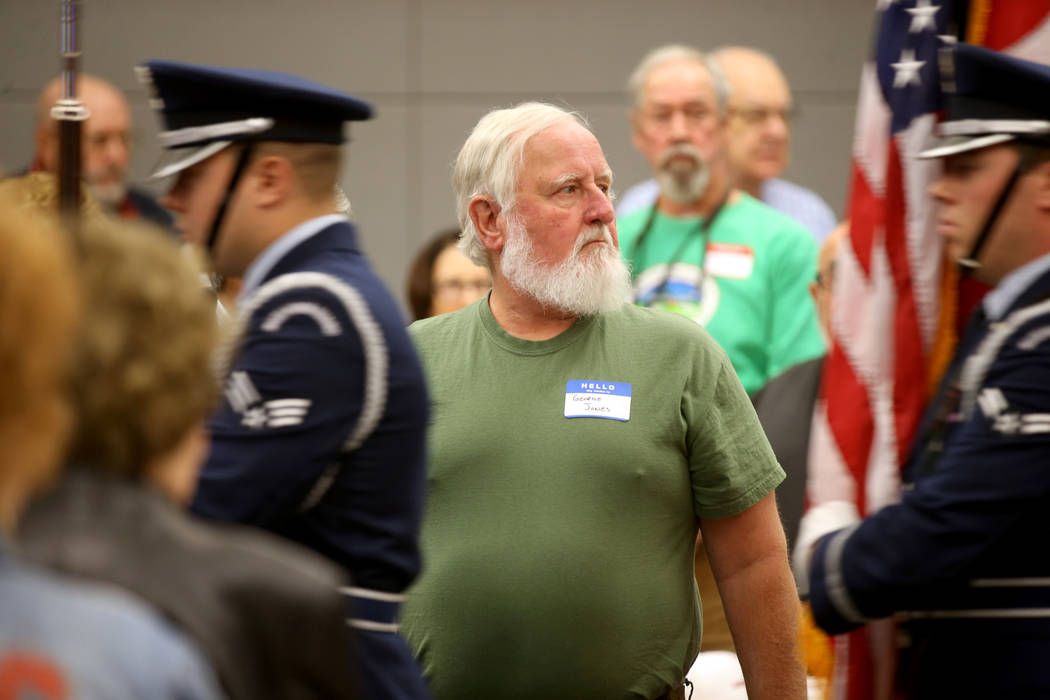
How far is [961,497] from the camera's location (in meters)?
2.47

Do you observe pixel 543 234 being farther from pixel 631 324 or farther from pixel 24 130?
pixel 24 130

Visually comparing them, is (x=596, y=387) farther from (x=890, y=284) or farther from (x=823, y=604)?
(x=823, y=604)

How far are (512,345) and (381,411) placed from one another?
937 mm

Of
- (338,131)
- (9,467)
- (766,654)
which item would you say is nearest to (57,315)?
(9,467)

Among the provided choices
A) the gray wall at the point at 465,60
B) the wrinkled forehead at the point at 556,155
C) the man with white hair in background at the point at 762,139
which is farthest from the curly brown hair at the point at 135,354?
the gray wall at the point at 465,60

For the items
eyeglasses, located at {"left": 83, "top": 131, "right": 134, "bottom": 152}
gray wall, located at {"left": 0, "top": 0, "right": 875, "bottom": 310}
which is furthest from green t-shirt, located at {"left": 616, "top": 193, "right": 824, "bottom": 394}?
gray wall, located at {"left": 0, "top": 0, "right": 875, "bottom": 310}

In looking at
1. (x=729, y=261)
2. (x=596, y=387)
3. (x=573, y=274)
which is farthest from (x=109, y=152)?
(x=596, y=387)

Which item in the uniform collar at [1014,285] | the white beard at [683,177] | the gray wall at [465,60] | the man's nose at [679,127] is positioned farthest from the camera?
the gray wall at [465,60]

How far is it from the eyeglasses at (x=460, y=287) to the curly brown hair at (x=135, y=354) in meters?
4.20

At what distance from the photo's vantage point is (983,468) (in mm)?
2459

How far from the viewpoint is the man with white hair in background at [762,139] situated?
6.50 meters

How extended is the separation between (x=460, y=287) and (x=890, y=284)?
3.07m

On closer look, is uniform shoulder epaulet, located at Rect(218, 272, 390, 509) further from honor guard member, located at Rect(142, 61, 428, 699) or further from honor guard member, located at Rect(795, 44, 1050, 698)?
honor guard member, located at Rect(795, 44, 1050, 698)

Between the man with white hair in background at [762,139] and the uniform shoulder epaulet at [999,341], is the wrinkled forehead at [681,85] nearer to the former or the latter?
the man with white hair in background at [762,139]
